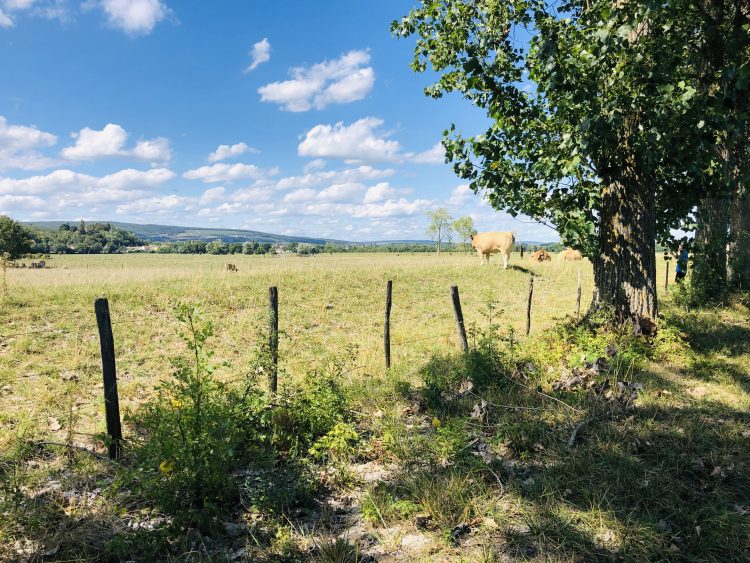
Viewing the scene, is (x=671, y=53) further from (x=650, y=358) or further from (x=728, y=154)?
(x=728, y=154)

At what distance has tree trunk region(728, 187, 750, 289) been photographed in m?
12.8

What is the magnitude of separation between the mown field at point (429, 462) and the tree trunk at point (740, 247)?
15.9ft

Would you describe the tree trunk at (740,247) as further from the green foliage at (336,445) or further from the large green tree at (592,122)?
the green foliage at (336,445)

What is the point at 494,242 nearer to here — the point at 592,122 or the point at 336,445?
the point at 592,122

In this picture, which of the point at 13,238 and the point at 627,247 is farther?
the point at 13,238

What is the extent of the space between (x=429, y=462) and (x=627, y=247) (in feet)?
20.3

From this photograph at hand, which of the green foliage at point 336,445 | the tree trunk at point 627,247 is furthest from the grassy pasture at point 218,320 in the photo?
the tree trunk at point 627,247

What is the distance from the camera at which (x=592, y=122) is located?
6.43 meters

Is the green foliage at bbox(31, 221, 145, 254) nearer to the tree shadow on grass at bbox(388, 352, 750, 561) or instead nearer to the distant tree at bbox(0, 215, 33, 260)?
the distant tree at bbox(0, 215, 33, 260)

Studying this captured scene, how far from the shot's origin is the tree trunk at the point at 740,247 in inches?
504

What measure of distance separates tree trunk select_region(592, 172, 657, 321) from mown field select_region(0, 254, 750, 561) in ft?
1.90

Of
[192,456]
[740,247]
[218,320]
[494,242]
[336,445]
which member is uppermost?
[494,242]

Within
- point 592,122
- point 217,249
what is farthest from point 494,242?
point 217,249

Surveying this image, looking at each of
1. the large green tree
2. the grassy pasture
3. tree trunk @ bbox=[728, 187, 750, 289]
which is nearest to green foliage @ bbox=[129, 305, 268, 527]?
the grassy pasture
